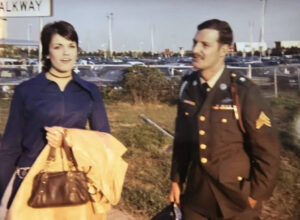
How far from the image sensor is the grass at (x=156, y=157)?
3.22 meters

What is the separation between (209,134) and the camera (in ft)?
5.56

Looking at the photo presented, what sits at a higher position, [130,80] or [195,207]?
[130,80]

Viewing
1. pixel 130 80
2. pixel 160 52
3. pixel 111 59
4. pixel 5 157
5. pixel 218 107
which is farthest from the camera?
pixel 130 80

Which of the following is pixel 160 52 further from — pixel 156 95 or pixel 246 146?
pixel 156 95

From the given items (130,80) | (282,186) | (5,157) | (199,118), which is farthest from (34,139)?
(282,186)

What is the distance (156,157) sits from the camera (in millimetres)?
4051

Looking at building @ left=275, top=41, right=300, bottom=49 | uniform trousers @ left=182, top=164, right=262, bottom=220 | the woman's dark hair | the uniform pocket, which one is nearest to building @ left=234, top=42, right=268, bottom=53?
building @ left=275, top=41, right=300, bottom=49

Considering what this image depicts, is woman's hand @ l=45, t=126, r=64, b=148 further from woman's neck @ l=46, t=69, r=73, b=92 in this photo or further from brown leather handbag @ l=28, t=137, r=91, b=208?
woman's neck @ l=46, t=69, r=73, b=92

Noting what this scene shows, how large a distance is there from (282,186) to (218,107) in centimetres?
187

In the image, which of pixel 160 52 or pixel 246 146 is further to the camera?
pixel 160 52

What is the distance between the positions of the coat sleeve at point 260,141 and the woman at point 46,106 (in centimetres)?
61

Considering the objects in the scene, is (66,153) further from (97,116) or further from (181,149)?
(181,149)

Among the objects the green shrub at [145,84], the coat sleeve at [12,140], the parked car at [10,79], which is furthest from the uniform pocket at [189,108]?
the green shrub at [145,84]

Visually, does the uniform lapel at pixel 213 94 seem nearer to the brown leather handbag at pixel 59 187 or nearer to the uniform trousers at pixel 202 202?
the uniform trousers at pixel 202 202
